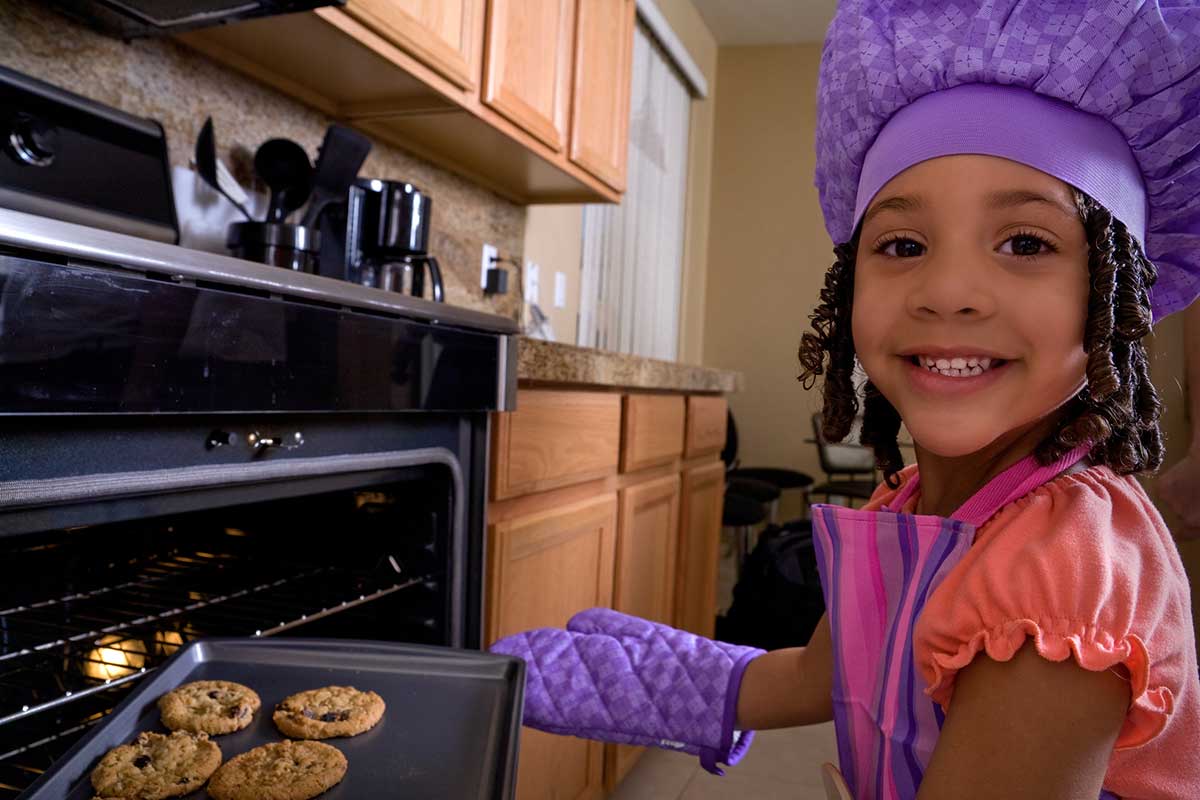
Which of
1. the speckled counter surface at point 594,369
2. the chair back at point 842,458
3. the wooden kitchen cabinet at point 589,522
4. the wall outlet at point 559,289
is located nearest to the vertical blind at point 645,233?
the wall outlet at point 559,289

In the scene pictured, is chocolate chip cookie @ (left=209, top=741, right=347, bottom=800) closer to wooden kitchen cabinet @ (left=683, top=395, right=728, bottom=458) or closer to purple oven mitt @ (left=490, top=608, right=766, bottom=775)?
purple oven mitt @ (left=490, top=608, right=766, bottom=775)

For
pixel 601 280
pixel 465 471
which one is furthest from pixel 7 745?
pixel 601 280

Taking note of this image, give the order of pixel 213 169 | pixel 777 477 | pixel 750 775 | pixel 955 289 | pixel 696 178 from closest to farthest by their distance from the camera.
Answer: pixel 955 289, pixel 213 169, pixel 750 775, pixel 777 477, pixel 696 178

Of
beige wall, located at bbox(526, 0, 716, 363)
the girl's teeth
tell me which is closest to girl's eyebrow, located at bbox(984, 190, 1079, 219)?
the girl's teeth

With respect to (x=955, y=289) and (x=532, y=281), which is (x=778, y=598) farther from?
(x=955, y=289)

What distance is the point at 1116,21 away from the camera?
58 centimetres

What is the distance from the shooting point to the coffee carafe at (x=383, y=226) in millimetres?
1473

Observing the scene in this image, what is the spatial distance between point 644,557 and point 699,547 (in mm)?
488

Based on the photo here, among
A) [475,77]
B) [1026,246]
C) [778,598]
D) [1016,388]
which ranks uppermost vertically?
[475,77]

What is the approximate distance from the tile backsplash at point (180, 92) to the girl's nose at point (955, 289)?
1.25 m

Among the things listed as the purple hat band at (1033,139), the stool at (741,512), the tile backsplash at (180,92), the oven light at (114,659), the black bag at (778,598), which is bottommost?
the black bag at (778,598)

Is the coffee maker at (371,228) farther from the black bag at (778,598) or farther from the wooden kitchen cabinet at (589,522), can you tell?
the black bag at (778,598)

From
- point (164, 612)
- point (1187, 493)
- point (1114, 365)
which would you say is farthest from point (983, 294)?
point (164, 612)

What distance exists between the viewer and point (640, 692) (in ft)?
2.57
